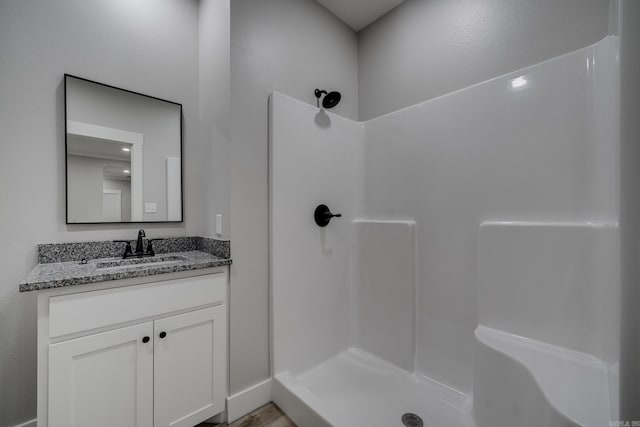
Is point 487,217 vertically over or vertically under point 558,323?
over

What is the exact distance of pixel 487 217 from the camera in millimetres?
1450

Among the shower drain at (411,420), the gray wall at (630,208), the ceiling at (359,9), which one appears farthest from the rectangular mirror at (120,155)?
the gray wall at (630,208)

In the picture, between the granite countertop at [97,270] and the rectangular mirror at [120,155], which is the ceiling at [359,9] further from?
the granite countertop at [97,270]

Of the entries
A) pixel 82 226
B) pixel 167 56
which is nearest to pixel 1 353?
pixel 82 226

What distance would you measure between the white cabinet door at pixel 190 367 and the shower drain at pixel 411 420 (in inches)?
39.3

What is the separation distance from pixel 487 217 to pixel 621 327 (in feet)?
3.10

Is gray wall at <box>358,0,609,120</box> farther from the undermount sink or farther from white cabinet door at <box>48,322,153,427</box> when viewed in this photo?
white cabinet door at <box>48,322,153,427</box>

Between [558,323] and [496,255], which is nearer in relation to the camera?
[558,323]

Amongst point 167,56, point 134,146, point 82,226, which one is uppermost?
point 167,56

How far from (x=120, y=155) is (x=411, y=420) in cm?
228

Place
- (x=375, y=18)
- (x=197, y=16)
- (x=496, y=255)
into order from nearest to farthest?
(x=496, y=255)
(x=197, y=16)
(x=375, y=18)

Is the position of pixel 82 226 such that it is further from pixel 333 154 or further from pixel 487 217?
pixel 487 217

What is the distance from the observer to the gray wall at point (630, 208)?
549 mm

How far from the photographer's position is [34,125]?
1.36 metres
